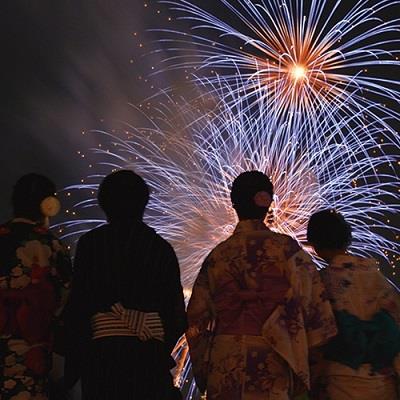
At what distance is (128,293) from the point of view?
307 centimetres

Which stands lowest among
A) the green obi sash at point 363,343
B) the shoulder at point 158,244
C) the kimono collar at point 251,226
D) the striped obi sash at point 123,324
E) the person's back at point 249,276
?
the green obi sash at point 363,343

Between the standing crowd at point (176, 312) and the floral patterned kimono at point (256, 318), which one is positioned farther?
the floral patterned kimono at point (256, 318)

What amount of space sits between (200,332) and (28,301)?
79cm

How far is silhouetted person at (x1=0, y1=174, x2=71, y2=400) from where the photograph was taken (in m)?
3.30

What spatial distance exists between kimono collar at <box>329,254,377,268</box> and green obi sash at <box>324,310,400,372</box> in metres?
0.25

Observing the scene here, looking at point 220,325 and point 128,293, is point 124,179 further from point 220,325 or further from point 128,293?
point 220,325

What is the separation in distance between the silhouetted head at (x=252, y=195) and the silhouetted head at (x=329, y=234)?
39cm

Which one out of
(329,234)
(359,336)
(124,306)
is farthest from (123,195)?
(359,336)

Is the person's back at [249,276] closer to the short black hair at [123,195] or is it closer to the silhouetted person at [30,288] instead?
the short black hair at [123,195]

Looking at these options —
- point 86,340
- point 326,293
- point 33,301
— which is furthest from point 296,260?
point 33,301

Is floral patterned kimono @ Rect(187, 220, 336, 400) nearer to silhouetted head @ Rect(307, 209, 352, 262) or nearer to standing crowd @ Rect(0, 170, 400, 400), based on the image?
standing crowd @ Rect(0, 170, 400, 400)

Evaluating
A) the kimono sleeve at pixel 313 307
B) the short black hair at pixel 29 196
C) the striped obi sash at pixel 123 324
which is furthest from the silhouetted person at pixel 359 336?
the short black hair at pixel 29 196

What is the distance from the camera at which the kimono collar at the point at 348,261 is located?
3.68m

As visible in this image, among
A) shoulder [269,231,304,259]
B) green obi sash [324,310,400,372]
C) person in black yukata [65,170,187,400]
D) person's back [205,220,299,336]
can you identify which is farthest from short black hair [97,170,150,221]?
green obi sash [324,310,400,372]
